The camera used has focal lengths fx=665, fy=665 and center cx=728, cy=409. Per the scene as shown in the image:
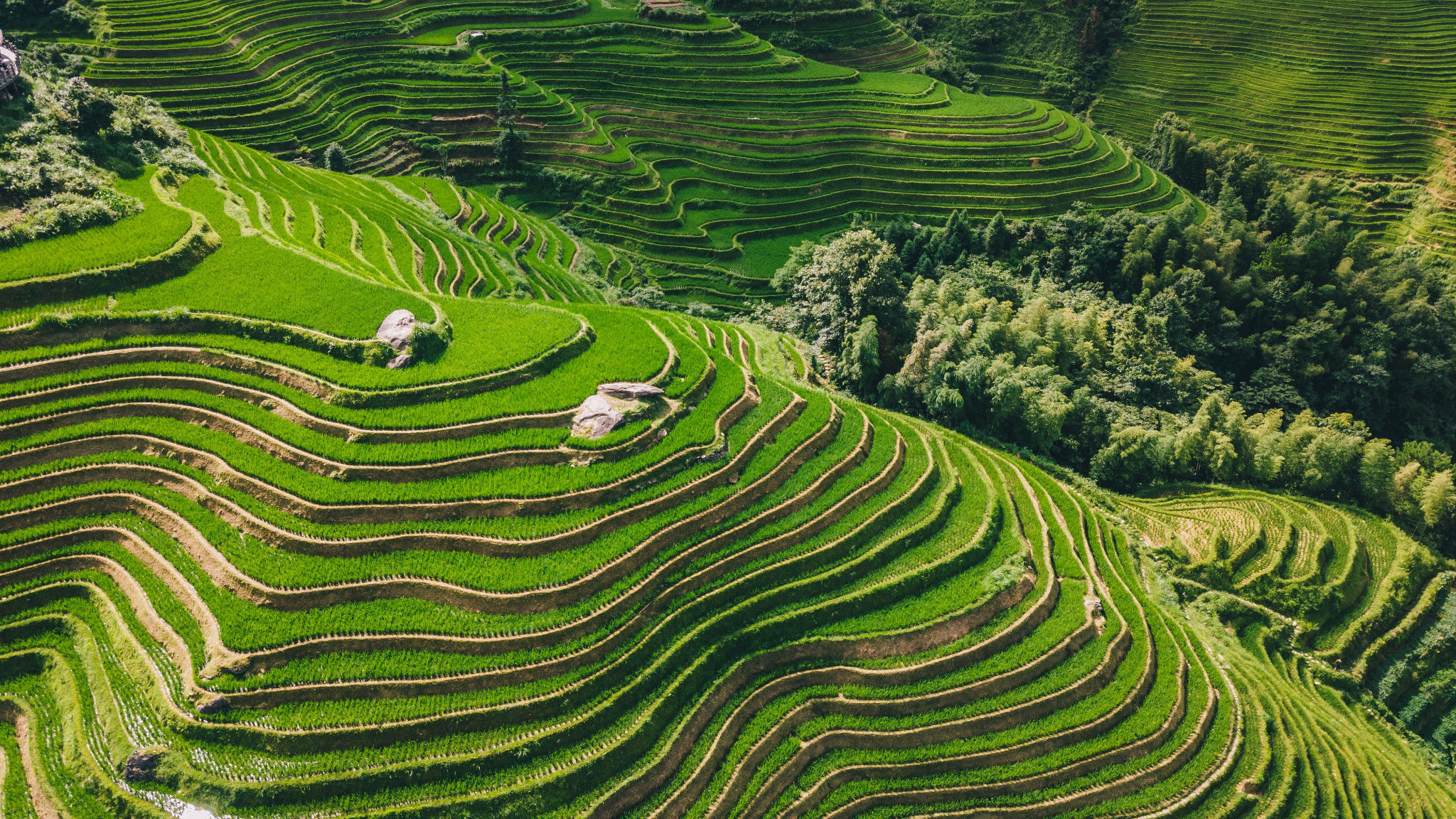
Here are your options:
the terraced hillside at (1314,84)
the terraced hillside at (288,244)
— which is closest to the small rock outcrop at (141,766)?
the terraced hillside at (288,244)

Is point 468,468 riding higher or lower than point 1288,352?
higher

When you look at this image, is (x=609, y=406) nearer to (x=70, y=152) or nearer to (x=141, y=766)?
(x=141, y=766)

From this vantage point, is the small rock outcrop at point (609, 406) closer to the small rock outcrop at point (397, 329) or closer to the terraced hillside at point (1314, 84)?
the small rock outcrop at point (397, 329)

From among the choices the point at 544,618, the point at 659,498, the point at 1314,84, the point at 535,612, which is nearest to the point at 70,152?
the point at 535,612

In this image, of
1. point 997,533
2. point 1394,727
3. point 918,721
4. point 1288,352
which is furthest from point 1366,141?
point 918,721

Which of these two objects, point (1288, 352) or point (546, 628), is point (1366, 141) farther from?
point (546, 628)

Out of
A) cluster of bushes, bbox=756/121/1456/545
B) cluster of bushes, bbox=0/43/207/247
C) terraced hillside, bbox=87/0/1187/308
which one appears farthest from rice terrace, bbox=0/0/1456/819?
terraced hillside, bbox=87/0/1187/308
